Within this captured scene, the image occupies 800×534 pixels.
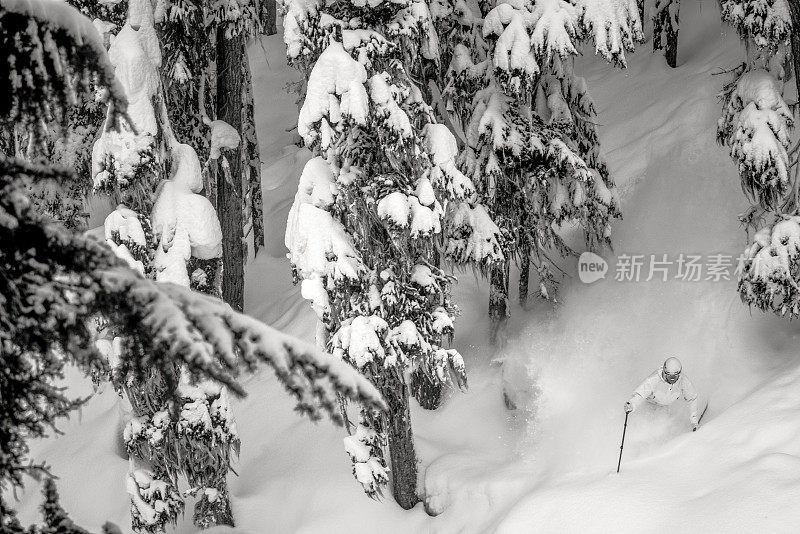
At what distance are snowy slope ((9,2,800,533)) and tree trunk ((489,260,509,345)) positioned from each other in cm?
24

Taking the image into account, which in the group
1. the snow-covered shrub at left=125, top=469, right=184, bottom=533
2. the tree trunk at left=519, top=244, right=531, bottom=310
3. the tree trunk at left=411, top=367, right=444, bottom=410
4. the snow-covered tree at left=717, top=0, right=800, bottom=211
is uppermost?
the snow-covered tree at left=717, top=0, right=800, bottom=211

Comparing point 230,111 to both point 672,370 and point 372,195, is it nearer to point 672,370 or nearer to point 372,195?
point 372,195

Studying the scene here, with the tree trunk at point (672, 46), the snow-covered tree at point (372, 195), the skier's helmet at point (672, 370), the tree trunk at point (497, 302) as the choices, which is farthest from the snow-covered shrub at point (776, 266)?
the tree trunk at point (672, 46)

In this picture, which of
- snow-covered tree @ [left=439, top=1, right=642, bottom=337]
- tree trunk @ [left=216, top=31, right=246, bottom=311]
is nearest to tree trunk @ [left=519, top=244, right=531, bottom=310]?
snow-covered tree @ [left=439, top=1, right=642, bottom=337]

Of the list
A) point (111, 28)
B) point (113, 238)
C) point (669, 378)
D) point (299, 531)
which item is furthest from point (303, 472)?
point (111, 28)

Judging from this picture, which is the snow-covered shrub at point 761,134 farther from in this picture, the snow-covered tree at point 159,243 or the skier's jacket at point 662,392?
the snow-covered tree at point 159,243

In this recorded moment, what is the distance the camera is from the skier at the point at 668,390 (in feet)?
28.6

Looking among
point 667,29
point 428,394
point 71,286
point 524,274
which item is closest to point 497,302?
point 524,274

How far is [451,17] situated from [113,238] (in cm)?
520

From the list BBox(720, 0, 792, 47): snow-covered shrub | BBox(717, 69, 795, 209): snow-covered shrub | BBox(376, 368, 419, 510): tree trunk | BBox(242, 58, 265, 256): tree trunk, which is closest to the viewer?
BBox(376, 368, 419, 510): tree trunk

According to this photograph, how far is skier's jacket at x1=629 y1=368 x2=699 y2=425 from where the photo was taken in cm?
888

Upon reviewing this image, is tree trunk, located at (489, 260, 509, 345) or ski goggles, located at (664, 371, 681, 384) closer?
ski goggles, located at (664, 371, 681, 384)

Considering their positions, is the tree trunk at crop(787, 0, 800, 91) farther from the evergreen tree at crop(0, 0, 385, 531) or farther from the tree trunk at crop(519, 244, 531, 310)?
the evergreen tree at crop(0, 0, 385, 531)

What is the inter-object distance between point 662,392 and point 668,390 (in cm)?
9
